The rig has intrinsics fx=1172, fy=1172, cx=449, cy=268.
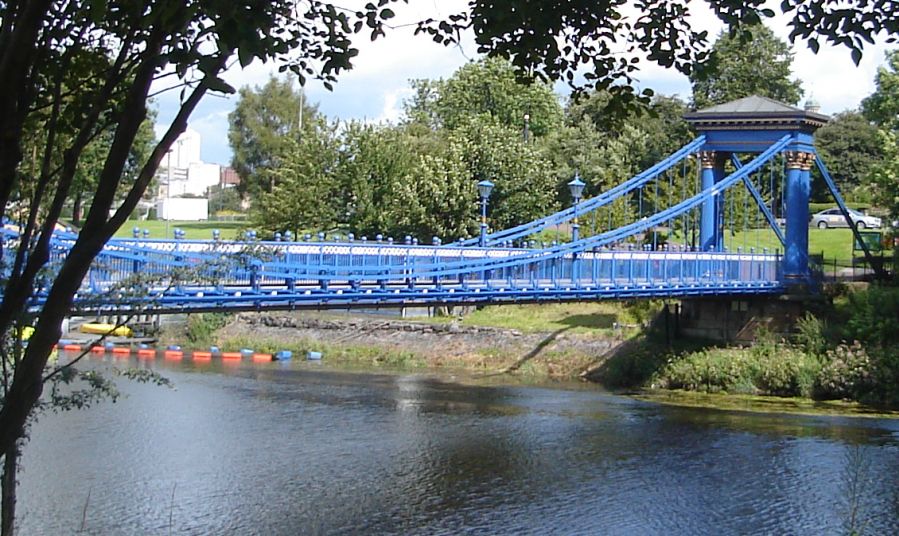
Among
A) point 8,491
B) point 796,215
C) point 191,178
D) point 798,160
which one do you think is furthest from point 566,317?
point 191,178

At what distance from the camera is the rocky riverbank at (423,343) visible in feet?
100

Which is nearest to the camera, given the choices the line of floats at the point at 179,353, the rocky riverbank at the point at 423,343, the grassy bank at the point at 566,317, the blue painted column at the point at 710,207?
the rocky riverbank at the point at 423,343

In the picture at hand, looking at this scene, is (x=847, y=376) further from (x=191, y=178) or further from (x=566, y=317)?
(x=191, y=178)

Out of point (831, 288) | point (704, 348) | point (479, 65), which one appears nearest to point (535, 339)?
point (704, 348)

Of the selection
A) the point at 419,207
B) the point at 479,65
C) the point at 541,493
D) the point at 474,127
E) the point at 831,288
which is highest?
the point at 479,65

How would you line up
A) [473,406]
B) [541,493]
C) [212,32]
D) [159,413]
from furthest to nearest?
[473,406] → [159,413] → [541,493] → [212,32]

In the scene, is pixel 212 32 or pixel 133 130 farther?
pixel 212 32

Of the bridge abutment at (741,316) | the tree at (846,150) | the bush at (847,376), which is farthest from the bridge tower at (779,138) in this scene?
the tree at (846,150)

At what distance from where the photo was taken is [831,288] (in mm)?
28484

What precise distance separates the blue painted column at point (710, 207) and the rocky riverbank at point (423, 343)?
372 cm

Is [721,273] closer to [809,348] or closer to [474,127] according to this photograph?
[809,348]

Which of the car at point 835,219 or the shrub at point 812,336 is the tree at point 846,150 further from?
the shrub at point 812,336

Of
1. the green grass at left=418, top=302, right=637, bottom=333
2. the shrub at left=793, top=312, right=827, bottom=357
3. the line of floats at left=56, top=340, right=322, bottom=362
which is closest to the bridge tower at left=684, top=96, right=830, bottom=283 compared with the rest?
the shrub at left=793, top=312, right=827, bottom=357

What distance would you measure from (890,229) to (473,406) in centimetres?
Answer: 1573
